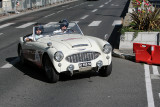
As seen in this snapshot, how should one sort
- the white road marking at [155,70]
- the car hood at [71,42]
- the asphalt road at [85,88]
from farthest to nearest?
the white road marking at [155,70]
the car hood at [71,42]
the asphalt road at [85,88]

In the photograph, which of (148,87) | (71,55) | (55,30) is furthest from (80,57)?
(55,30)

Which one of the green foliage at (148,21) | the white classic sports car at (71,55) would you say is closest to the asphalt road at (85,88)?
the white classic sports car at (71,55)

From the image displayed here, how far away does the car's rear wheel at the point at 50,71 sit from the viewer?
9.43 meters

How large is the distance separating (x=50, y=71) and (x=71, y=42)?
0.98 m

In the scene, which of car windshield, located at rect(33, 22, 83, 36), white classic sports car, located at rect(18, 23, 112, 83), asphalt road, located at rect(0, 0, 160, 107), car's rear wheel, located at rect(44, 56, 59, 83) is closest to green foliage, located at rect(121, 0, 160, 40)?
asphalt road, located at rect(0, 0, 160, 107)

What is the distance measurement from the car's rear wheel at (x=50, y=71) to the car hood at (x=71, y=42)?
0.47 meters

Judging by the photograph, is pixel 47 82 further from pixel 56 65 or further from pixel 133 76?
pixel 133 76

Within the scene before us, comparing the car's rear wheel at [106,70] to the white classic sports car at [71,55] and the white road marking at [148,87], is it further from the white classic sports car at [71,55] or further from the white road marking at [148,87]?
the white road marking at [148,87]

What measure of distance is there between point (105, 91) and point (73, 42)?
1812mm

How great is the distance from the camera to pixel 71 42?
9.84 meters

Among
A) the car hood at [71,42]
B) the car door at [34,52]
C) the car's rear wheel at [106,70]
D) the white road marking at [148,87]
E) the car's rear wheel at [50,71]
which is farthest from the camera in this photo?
the car door at [34,52]

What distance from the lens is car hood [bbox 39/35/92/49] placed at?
9578mm

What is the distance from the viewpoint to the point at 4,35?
2291cm

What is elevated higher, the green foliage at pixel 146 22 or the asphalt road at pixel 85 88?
the green foliage at pixel 146 22
